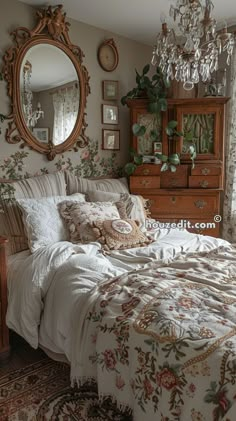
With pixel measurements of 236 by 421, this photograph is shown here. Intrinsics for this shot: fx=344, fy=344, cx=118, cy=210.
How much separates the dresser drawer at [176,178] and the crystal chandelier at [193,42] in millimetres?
1148

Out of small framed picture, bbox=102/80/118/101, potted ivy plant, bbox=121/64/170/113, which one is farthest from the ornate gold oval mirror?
potted ivy plant, bbox=121/64/170/113

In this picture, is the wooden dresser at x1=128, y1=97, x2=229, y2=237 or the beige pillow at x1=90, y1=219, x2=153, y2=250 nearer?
the beige pillow at x1=90, y1=219, x2=153, y2=250

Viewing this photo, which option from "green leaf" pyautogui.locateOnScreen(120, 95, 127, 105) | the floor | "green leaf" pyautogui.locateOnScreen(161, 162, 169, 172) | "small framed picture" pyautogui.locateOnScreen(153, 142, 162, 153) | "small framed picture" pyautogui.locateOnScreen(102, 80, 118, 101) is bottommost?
→ the floor

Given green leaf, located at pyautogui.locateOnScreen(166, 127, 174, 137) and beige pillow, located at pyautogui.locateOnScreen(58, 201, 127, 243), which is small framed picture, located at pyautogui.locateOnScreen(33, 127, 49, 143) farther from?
green leaf, located at pyautogui.locateOnScreen(166, 127, 174, 137)

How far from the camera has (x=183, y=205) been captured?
336 cm

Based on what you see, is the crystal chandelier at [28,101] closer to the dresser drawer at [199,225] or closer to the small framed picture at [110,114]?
the small framed picture at [110,114]

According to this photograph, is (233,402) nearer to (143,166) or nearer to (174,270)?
(174,270)

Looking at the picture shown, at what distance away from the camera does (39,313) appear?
1898 millimetres

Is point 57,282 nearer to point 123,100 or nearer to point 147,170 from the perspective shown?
point 147,170

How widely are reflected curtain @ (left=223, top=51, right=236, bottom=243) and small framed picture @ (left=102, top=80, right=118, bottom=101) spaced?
1.17 metres

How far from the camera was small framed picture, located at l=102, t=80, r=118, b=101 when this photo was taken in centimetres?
345

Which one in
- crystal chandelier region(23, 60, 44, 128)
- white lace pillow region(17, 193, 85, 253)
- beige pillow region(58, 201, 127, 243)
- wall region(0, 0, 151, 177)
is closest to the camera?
white lace pillow region(17, 193, 85, 253)

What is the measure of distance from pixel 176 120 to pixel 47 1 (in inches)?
59.3

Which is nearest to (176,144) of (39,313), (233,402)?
(39,313)
